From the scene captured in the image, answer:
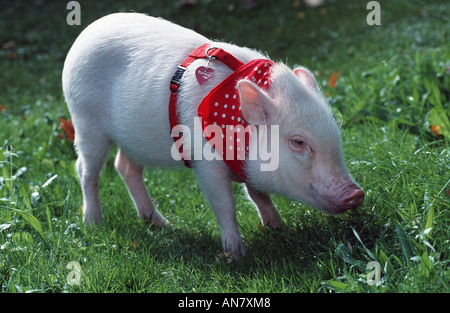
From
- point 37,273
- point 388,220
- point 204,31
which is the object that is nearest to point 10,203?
point 37,273

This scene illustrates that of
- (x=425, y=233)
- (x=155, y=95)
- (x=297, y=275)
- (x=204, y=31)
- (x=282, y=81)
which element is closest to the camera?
(x=425, y=233)

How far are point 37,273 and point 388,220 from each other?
177 centimetres

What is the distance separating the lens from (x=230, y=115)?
284cm

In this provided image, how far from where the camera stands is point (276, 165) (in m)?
2.79

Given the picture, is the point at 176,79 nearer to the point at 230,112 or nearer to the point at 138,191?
the point at 230,112

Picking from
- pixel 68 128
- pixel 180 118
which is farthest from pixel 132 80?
pixel 68 128

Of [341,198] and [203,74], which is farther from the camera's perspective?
[203,74]

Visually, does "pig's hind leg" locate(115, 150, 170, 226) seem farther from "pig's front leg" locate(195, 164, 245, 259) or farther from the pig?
"pig's front leg" locate(195, 164, 245, 259)

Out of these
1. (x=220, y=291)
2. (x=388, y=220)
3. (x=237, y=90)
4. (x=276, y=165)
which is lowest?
(x=220, y=291)

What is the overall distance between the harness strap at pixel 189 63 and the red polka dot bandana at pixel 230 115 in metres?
0.10

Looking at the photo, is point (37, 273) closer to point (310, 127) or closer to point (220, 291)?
point (220, 291)

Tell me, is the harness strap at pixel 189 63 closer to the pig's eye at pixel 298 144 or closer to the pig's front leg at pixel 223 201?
the pig's front leg at pixel 223 201

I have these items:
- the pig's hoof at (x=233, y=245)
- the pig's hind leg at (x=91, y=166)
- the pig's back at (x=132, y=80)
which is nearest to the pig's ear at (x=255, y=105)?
the pig's back at (x=132, y=80)

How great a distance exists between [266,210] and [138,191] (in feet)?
3.17
